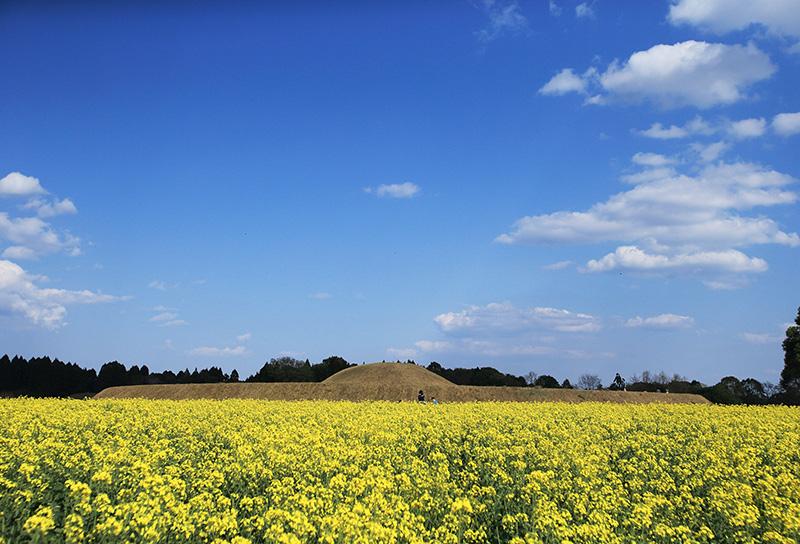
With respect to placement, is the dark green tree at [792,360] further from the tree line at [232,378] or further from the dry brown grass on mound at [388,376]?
the dry brown grass on mound at [388,376]

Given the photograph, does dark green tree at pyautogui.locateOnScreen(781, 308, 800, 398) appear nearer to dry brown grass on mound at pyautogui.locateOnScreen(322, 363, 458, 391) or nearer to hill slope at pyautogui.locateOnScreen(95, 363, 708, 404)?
hill slope at pyautogui.locateOnScreen(95, 363, 708, 404)

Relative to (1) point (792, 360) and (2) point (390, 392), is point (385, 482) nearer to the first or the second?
(2) point (390, 392)

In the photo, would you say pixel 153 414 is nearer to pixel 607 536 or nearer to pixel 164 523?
pixel 164 523

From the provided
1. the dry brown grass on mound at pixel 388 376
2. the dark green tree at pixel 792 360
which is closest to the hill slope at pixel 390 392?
the dry brown grass on mound at pixel 388 376

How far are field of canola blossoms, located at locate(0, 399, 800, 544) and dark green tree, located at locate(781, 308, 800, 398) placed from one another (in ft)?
226

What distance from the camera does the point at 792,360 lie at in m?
78.0

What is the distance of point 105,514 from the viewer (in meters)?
8.30

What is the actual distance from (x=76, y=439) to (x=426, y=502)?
9.69m

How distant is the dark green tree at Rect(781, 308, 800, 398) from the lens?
76938 millimetres

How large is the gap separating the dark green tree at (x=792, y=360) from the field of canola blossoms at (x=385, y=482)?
68798mm

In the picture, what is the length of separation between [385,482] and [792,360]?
86.3 metres

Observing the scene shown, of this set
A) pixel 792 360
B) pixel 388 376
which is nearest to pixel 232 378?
pixel 388 376

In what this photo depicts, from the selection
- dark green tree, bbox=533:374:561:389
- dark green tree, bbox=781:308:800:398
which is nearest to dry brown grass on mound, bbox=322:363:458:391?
dark green tree, bbox=533:374:561:389

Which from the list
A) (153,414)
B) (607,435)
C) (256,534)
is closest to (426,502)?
(256,534)
